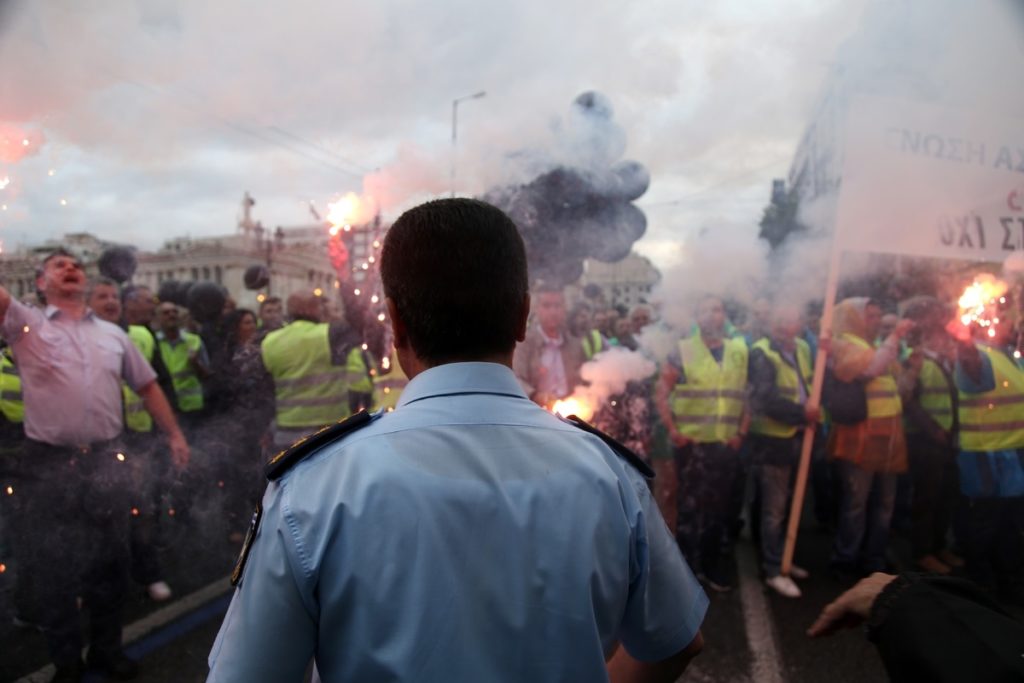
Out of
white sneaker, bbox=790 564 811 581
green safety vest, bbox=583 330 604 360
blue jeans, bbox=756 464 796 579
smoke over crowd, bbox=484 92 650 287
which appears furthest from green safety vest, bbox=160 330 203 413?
white sneaker, bbox=790 564 811 581

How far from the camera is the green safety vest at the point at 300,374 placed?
15.9ft

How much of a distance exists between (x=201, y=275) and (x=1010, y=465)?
677 centimetres

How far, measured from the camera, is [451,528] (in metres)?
0.99

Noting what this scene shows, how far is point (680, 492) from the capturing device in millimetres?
4742

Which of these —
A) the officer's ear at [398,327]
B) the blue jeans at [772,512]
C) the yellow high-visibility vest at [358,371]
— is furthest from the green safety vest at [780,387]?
the officer's ear at [398,327]

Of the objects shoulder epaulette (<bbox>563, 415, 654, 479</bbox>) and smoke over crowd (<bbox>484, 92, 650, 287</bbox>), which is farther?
smoke over crowd (<bbox>484, 92, 650, 287</bbox>)

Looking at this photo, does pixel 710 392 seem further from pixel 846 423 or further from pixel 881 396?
pixel 881 396

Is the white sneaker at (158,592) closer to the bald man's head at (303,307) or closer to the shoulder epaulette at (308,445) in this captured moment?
the bald man's head at (303,307)

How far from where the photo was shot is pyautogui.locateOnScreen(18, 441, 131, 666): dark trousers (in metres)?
3.12

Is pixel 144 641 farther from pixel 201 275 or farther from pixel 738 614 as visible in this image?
pixel 201 275

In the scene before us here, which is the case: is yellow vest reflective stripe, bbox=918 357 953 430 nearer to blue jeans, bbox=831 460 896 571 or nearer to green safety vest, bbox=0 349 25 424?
blue jeans, bbox=831 460 896 571

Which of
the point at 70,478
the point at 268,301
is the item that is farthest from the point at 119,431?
the point at 268,301

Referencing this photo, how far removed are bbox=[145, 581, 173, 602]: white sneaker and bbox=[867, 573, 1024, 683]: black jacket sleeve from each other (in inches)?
161

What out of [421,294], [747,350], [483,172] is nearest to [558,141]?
[483,172]
